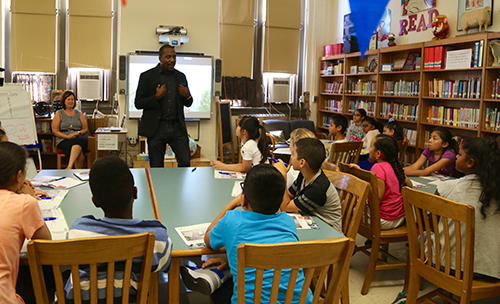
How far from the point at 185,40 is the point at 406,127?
347cm

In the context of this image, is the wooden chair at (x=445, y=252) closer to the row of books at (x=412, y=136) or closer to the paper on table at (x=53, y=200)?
the paper on table at (x=53, y=200)

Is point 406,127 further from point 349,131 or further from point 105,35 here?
point 105,35

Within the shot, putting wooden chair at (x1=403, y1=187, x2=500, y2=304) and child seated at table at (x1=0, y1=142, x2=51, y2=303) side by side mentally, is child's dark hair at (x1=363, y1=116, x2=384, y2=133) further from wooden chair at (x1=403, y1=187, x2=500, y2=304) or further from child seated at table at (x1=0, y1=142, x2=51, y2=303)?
child seated at table at (x1=0, y1=142, x2=51, y2=303)

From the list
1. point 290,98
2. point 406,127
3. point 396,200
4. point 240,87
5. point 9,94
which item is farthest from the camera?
point 290,98

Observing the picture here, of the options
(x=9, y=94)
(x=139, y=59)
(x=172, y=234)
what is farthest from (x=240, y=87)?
(x=172, y=234)

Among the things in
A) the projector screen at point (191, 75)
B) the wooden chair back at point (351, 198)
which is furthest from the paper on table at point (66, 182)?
the projector screen at point (191, 75)

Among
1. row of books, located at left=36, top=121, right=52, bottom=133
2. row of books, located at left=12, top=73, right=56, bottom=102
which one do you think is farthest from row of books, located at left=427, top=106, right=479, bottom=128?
row of books, located at left=12, top=73, right=56, bottom=102

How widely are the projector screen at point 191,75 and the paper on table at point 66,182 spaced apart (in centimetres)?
365

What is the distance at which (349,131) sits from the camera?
19.0 ft

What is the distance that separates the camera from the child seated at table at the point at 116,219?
141cm

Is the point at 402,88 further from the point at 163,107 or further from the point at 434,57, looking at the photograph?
the point at 163,107

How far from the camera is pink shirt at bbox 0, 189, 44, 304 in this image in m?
1.37

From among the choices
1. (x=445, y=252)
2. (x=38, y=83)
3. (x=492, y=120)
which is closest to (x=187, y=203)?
(x=445, y=252)

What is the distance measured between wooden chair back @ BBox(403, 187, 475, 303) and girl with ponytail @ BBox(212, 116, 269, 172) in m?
1.33
